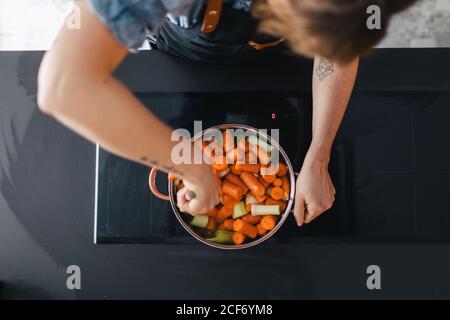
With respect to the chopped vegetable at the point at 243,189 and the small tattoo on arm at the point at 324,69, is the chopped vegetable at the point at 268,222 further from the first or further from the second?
the small tattoo on arm at the point at 324,69

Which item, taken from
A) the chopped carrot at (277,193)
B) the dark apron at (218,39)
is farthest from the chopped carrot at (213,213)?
the dark apron at (218,39)

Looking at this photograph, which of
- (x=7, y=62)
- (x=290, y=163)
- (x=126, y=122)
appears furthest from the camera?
(x=7, y=62)

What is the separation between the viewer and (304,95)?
2.76 ft

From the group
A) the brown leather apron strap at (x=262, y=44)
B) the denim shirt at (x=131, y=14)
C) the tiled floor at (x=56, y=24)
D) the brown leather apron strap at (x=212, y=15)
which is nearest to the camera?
the denim shirt at (x=131, y=14)

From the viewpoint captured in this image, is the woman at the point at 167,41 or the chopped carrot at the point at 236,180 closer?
the woman at the point at 167,41

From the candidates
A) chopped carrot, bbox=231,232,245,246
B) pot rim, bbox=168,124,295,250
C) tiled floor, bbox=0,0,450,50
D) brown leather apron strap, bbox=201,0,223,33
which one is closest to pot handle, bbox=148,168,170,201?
pot rim, bbox=168,124,295,250

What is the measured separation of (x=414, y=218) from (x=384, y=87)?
26 cm

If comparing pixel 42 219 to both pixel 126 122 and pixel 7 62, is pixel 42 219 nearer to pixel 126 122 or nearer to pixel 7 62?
pixel 7 62

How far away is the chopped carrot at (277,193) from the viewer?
2.51 feet

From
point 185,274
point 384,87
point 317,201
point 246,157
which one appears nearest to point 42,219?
point 185,274

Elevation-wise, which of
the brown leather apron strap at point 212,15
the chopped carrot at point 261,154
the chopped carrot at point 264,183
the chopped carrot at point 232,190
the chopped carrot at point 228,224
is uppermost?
the brown leather apron strap at point 212,15

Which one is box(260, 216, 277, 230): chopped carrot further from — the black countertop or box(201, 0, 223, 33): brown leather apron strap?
box(201, 0, 223, 33): brown leather apron strap

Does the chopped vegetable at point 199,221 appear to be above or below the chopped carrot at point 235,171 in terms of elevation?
below

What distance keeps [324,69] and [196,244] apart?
1.28 feet
